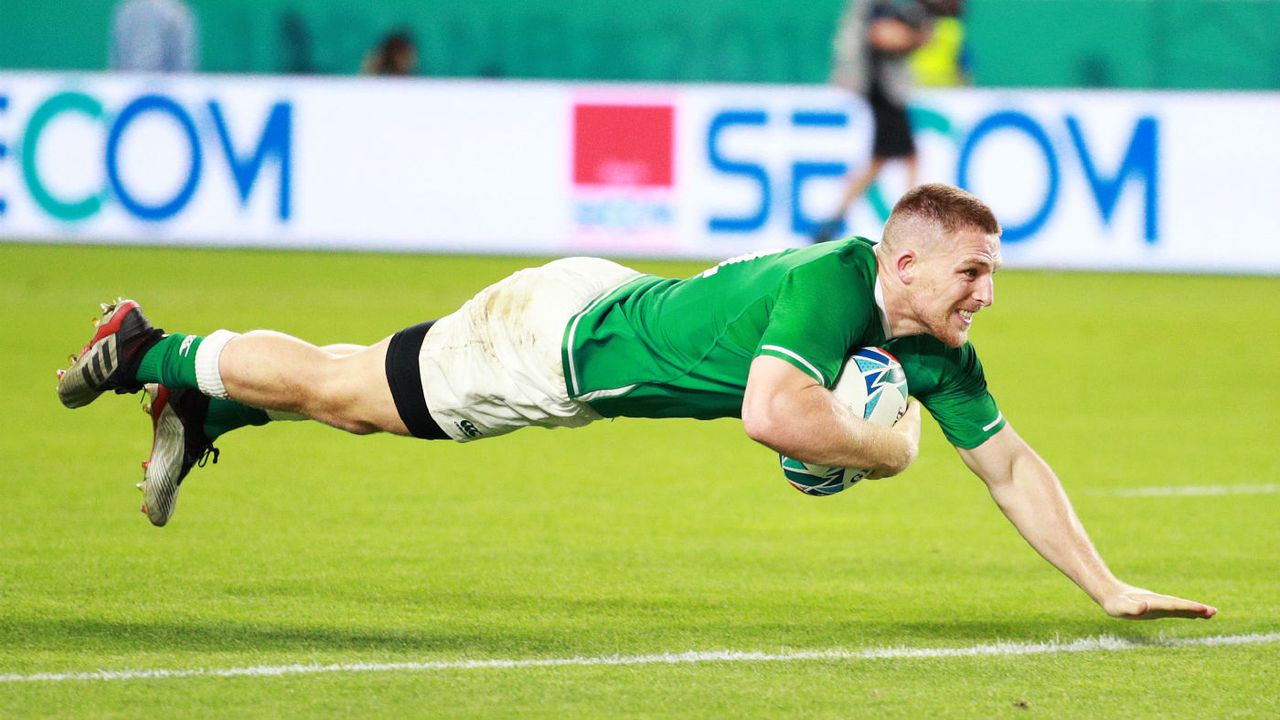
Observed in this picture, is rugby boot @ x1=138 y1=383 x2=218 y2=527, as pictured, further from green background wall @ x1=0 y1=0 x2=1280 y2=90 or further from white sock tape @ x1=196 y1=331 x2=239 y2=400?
green background wall @ x1=0 y1=0 x2=1280 y2=90

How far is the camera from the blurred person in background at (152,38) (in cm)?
2028

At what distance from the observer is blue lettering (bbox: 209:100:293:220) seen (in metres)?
18.1

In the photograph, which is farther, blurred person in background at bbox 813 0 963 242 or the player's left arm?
blurred person in background at bbox 813 0 963 242

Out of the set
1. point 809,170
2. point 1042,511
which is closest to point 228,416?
point 1042,511

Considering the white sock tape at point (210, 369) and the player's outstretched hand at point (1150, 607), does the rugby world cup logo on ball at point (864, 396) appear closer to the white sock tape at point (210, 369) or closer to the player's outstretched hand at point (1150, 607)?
the player's outstretched hand at point (1150, 607)

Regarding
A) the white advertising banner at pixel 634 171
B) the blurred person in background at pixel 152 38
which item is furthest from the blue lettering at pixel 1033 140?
the blurred person in background at pixel 152 38

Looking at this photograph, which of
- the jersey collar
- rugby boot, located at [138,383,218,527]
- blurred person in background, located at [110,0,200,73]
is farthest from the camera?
blurred person in background, located at [110,0,200,73]

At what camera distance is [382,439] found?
406 inches

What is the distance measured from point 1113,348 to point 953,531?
6.61 m

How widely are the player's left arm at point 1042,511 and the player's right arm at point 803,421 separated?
2.76 ft

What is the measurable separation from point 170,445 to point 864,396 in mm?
2352

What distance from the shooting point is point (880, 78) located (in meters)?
18.2

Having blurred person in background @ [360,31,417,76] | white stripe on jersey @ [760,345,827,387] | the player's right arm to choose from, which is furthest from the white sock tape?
blurred person in background @ [360,31,417,76]

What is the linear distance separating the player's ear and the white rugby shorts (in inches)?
34.8
